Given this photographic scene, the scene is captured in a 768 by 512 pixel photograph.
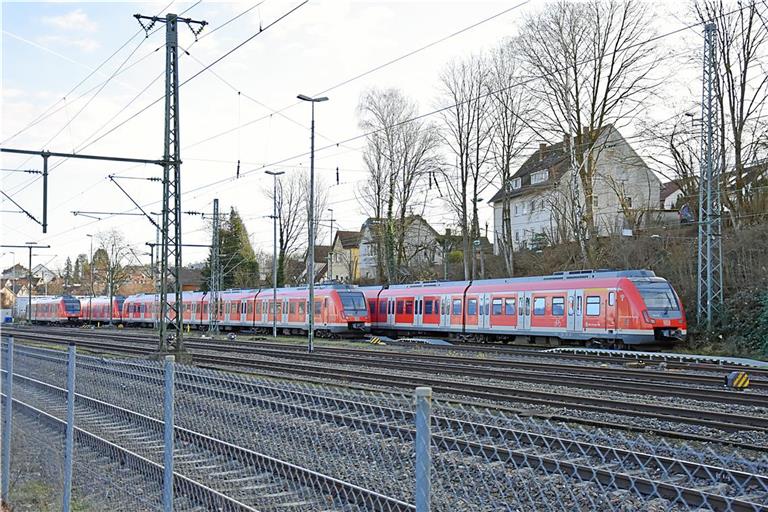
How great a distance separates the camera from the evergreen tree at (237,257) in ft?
259

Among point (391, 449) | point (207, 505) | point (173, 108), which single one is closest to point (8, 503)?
point (207, 505)

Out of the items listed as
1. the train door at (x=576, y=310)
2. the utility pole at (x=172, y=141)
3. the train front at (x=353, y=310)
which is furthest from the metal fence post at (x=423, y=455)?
the train front at (x=353, y=310)

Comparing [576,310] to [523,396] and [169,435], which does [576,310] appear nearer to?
[523,396]

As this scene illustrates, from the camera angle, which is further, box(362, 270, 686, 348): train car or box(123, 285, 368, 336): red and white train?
box(123, 285, 368, 336): red and white train

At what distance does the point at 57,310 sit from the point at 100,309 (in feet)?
22.4

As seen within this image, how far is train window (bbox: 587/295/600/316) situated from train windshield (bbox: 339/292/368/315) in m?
15.4

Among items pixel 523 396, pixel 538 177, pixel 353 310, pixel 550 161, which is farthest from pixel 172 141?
pixel 538 177

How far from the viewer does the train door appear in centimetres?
2945

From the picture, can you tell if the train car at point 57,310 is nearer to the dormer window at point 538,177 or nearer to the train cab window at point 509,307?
the dormer window at point 538,177

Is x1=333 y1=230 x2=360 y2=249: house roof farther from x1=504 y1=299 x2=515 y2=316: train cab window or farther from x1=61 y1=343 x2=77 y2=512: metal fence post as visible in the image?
x1=61 y1=343 x2=77 y2=512: metal fence post

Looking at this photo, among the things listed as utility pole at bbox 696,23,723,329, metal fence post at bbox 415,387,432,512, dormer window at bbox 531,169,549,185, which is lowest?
metal fence post at bbox 415,387,432,512

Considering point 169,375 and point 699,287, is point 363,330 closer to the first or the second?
point 699,287

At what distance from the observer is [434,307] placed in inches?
1516

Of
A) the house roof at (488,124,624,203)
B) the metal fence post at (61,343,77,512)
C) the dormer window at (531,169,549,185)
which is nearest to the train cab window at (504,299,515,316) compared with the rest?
the house roof at (488,124,624,203)
